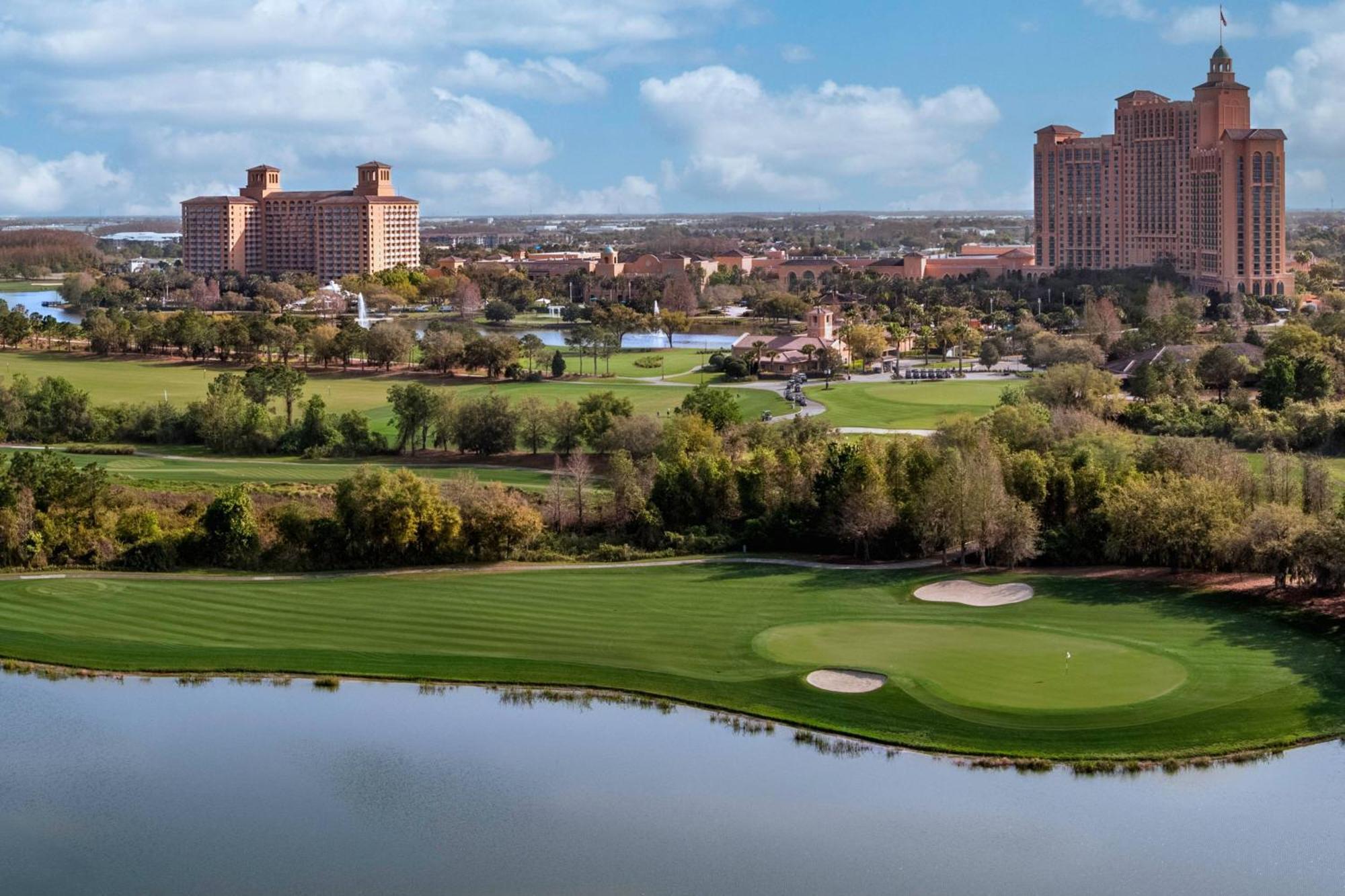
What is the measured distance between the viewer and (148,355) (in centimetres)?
11081

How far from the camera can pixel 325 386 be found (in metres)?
97.1

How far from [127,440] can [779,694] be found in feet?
154

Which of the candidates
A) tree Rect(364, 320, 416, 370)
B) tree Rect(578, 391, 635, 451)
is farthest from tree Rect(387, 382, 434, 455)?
tree Rect(364, 320, 416, 370)

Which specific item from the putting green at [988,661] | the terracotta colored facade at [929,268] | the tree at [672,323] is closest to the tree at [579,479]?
the putting green at [988,661]

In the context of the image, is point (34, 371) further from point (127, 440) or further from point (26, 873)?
point (26, 873)

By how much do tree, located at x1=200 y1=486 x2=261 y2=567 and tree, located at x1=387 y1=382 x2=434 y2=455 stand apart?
20.2 metres

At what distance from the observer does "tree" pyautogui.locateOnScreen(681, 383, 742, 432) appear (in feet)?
225

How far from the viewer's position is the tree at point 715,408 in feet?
225

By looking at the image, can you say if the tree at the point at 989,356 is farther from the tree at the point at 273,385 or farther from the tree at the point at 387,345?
the tree at the point at 273,385

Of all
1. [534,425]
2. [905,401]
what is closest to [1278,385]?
[905,401]

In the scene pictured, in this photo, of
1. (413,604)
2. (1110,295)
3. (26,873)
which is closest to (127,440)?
(413,604)

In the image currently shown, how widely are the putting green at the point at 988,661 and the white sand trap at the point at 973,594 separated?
2616 millimetres

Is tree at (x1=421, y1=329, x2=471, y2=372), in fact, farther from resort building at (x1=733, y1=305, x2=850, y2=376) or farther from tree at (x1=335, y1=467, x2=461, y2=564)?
tree at (x1=335, y1=467, x2=461, y2=564)

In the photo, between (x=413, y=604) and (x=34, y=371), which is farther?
(x=34, y=371)
